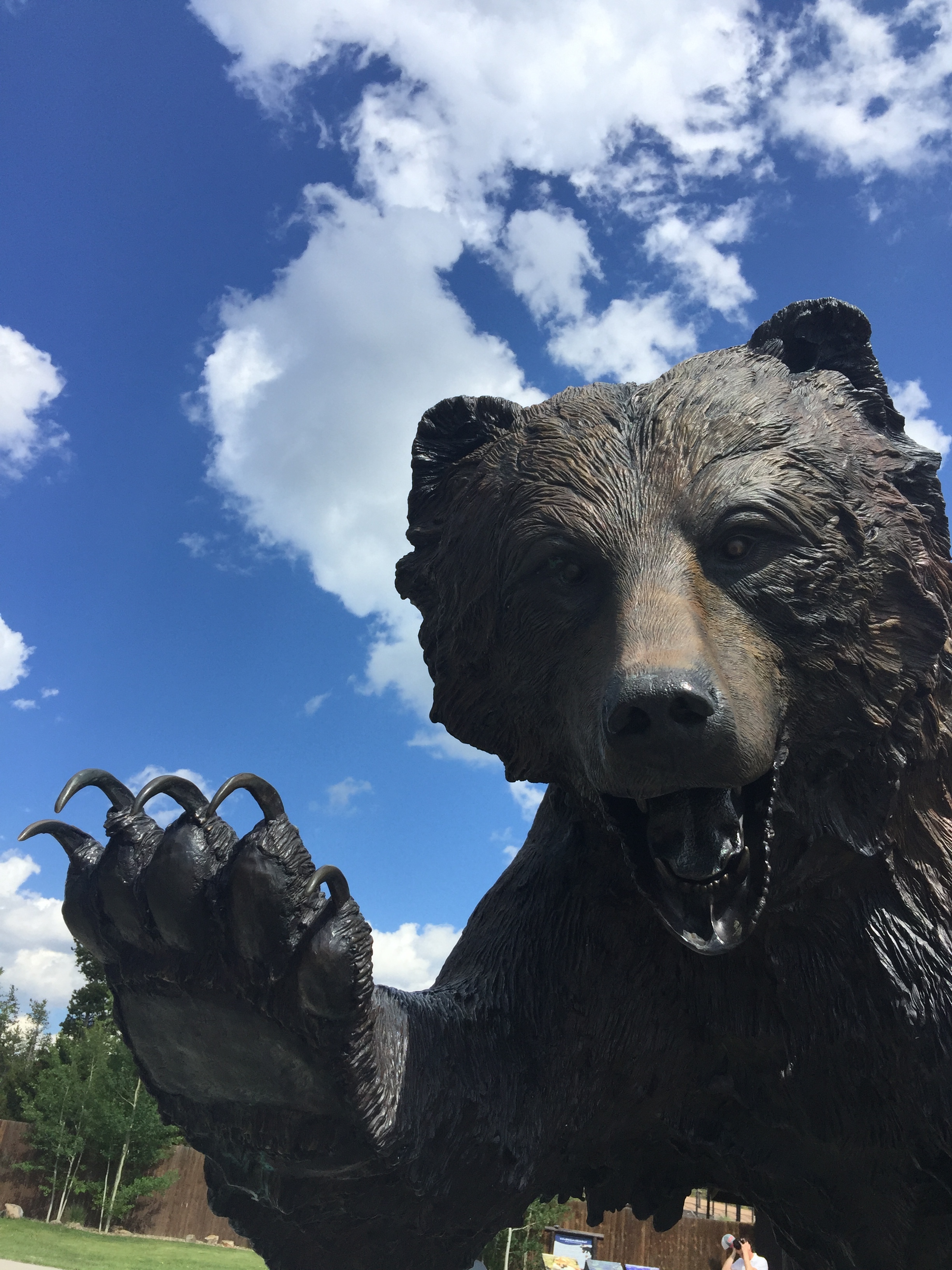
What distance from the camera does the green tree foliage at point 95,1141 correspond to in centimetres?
2175

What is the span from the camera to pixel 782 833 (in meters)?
1.74

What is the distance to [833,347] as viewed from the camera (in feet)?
7.03

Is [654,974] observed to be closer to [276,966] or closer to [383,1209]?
[383,1209]

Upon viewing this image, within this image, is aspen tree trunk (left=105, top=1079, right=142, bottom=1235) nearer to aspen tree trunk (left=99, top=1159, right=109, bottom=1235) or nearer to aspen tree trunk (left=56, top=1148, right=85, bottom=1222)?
aspen tree trunk (left=99, top=1159, right=109, bottom=1235)

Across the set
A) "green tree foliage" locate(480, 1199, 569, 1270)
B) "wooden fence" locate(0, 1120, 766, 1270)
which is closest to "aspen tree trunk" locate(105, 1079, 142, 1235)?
"wooden fence" locate(0, 1120, 766, 1270)

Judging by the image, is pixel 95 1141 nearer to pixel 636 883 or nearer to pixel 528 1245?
pixel 528 1245

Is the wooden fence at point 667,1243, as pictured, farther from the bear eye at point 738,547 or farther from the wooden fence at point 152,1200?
the bear eye at point 738,547

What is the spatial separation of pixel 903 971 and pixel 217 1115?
1305mm

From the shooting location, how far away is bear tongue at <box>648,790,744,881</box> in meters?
1.61

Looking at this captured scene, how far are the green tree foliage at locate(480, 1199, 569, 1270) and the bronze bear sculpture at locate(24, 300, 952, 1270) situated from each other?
16079 mm

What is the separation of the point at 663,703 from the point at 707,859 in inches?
12.8

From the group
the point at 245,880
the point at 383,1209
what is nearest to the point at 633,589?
the point at 245,880

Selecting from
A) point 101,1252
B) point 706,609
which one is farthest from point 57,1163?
point 706,609

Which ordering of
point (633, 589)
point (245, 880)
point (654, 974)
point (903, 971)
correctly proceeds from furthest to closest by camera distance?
point (654, 974) < point (903, 971) < point (633, 589) < point (245, 880)
